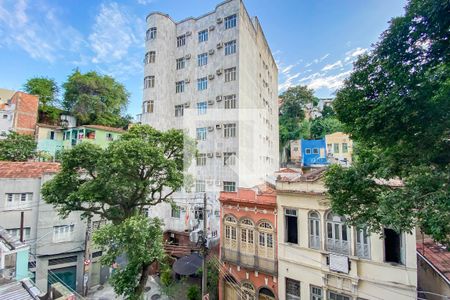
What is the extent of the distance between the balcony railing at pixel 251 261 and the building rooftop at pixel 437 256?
6053mm

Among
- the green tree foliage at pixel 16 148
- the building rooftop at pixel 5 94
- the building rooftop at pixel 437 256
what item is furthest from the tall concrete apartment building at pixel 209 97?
the building rooftop at pixel 5 94

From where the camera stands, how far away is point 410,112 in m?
4.88

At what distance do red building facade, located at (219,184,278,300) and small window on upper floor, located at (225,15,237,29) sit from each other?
43.8 feet

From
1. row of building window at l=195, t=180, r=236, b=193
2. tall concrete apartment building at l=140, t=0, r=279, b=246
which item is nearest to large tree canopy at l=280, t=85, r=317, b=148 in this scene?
tall concrete apartment building at l=140, t=0, r=279, b=246

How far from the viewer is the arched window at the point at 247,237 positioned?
11867 millimetres

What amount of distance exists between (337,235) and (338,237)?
8cm

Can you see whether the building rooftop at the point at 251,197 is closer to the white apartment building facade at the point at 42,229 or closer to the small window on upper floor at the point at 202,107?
the small window on upper floor at the point at 202,107

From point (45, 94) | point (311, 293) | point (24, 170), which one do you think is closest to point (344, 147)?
point (311, 293)

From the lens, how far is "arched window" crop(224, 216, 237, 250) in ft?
40.9

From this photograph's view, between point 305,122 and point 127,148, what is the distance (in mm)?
31489

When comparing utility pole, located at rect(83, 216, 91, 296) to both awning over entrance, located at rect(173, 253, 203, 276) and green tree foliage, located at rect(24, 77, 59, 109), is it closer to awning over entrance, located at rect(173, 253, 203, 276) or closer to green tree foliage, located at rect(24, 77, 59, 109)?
awning over entrance, located at rect(173, 253, 203, 276)

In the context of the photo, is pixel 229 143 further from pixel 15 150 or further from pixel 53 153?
pixel 53 153

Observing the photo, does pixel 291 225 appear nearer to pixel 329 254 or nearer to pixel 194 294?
pixel 329 254

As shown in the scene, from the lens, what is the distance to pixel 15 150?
72.0 ft
